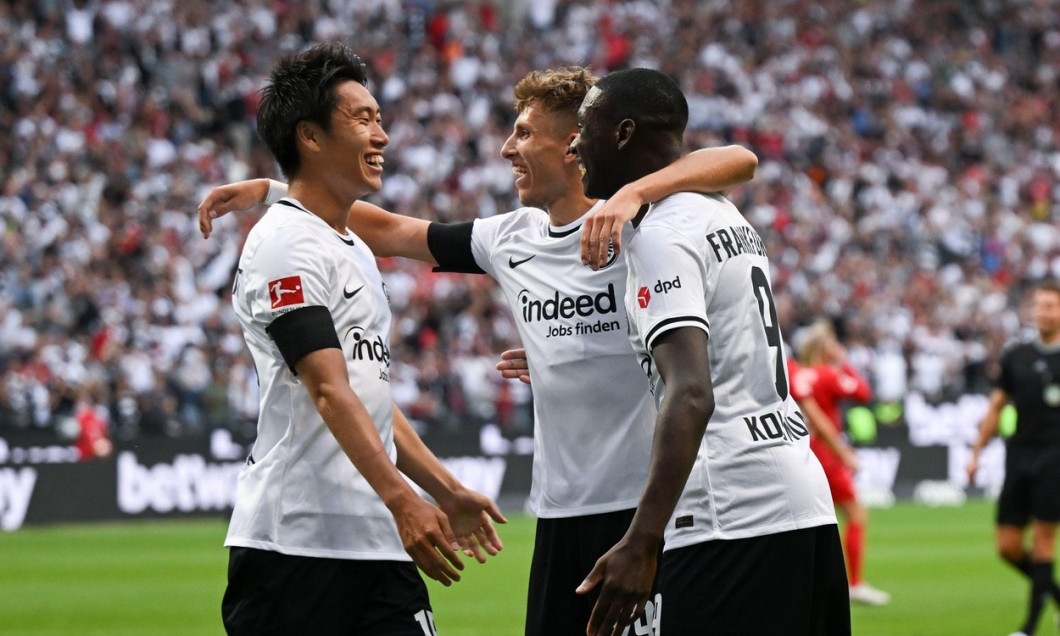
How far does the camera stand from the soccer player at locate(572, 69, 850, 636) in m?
3.93

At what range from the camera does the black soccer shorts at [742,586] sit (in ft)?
13.0

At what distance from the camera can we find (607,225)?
404 cm

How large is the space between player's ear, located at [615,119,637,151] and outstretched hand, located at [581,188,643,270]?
0.65ft

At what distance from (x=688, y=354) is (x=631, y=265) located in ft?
Answer: 1.27

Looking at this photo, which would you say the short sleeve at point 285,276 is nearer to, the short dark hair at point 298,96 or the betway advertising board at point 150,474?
the short dark hair at point 298,96

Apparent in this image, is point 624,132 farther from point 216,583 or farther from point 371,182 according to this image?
point 216,583

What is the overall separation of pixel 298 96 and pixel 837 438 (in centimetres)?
853

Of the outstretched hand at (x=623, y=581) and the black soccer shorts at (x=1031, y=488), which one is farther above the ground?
the black soccer shorts at (x=1031, y=488)

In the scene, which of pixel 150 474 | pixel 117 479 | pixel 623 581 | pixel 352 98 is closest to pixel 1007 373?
pixel 352 98

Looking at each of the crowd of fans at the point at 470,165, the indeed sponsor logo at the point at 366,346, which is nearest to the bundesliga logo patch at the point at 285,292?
the indeed sponsor logo at the point at 366,346

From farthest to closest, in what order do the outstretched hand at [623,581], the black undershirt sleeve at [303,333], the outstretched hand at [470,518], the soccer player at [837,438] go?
the soccer player at [837,438] < the outstretched hand at [470,518] < the black undershirt sleeve at [303,333] < the outstretched hand at [623,581]

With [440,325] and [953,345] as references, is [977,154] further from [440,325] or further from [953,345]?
[440,325]

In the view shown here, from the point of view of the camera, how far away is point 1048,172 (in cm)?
3178

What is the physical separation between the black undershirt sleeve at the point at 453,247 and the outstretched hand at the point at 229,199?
2.17 feet
